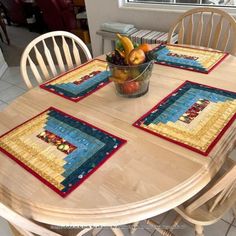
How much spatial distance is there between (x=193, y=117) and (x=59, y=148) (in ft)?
1.69

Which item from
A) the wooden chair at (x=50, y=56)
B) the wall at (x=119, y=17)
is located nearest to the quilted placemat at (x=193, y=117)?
the wooden chair at (x=50, y=56)

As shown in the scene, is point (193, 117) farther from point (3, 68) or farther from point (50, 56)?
point (3, 68)

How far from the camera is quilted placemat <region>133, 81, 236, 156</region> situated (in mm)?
842

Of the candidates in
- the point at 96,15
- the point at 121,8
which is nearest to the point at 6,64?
the point at 96,15

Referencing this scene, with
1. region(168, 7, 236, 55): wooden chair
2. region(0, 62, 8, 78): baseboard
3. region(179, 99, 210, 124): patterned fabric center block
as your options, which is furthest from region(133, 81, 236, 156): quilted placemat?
region(0, 62, 8, 78): baseboard

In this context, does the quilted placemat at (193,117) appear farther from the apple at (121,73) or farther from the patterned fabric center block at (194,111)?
the apple at (121,73)

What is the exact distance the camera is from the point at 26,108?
1.15 m

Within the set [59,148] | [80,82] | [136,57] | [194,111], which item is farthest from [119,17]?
[59,148]

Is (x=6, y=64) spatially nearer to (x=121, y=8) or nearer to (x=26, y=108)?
(x=121, y=8)

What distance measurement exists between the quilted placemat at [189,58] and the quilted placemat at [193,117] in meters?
0.20

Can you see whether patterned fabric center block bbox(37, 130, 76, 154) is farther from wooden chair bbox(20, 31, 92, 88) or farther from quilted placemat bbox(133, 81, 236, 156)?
wooden chair bbox(20, 31, 92, 88)

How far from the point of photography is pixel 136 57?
982mm

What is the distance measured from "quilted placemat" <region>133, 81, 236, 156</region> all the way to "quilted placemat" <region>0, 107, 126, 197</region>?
0.18m

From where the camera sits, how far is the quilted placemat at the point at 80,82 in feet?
3.97
